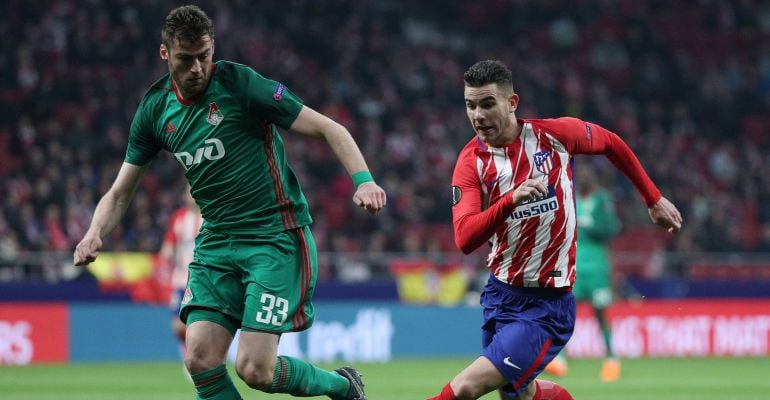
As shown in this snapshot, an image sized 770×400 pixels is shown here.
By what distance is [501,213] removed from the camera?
18.9 feet

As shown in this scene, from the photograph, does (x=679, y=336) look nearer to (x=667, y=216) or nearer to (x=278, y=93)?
(x=667, y=216)

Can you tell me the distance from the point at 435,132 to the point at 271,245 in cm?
1651

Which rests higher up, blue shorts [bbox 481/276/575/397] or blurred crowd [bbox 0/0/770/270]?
blurred crowd [bbox 0/0/770/270]

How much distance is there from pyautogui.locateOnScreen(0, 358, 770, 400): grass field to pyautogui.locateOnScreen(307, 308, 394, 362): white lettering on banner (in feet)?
2.06

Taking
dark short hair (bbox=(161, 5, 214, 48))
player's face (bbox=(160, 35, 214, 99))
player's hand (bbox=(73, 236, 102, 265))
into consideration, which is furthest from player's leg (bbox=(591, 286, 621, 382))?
dark short hair (bbox=(161, 5, 214, 48))

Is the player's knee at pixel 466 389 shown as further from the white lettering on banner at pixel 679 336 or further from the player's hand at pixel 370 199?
the white lettering on banner at pixel 679 336

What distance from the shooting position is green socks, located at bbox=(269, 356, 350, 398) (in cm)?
620

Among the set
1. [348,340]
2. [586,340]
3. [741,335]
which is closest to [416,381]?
[348,340]

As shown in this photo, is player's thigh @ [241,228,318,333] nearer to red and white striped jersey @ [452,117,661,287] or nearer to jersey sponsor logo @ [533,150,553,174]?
red and white striped jersey @ [452,117,661,287]

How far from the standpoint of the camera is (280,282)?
614 cm

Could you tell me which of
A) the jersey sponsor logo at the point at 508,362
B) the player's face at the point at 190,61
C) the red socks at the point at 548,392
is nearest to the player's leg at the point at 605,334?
the red socks at the point at 548,392

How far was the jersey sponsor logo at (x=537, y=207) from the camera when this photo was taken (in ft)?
20.4

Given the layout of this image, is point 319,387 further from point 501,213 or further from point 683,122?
point 683,122

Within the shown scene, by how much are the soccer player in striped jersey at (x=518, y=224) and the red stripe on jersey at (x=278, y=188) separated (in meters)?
0.85
